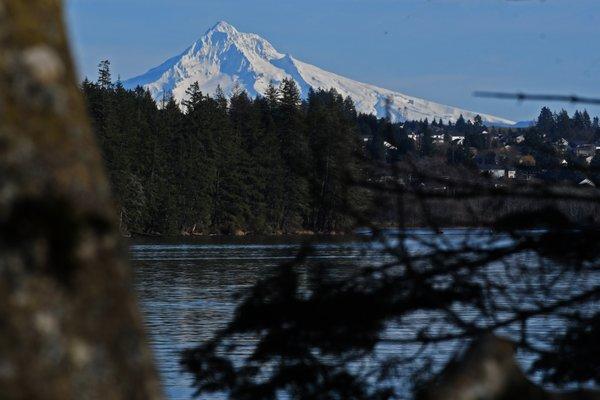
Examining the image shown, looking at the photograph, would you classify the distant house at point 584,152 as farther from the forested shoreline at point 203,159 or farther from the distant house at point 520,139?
the forested shoreline at point 203,159

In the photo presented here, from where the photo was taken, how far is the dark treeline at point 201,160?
102 m

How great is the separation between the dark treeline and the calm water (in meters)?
34.2

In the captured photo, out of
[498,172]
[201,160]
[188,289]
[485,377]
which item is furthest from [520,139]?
[201,160]

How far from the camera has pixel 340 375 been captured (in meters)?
5.32

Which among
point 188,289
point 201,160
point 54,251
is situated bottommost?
point 188,289

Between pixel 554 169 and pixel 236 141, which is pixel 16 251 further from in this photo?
pixel 236 141

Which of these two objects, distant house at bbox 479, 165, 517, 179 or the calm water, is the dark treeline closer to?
the calm water

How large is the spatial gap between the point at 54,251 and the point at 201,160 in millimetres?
111759

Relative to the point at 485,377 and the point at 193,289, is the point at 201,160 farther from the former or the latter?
the point at 485,377

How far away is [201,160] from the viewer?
11288 centimetres

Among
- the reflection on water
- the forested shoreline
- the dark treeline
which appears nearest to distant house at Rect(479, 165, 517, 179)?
the reflection on water

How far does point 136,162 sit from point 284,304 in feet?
337

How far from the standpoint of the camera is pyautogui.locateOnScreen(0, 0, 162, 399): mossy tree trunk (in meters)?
1.53

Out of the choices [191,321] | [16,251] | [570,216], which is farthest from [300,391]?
[191,321]
